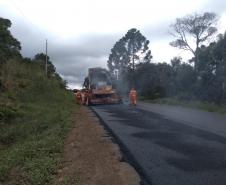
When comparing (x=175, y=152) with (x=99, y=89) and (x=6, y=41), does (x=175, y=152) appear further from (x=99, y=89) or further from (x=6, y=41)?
(x=6, y=41)

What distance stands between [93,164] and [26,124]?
11389 mm

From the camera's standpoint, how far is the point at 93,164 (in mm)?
8828

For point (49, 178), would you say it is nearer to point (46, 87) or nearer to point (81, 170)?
point (81, 170)

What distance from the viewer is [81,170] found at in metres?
8.20

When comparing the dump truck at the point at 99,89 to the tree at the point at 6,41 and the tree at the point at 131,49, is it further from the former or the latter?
the tree at the point at 131,49

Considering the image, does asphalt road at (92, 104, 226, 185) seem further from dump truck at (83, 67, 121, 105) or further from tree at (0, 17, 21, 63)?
tree at (0, 17, 21, 63)

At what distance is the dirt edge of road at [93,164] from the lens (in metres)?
7.42

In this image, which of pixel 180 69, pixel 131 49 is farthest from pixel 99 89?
pixel 131 49

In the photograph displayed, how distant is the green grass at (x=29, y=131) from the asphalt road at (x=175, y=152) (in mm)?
1734

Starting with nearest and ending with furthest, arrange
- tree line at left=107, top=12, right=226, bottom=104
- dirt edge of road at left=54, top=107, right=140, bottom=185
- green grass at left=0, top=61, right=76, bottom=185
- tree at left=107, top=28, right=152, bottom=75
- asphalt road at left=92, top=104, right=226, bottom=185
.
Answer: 1. dirt edge of road at left=54, top=107, right=140, bottom=185
2. asphalt road at left=92, top=104, right=226, bottom=185
3. green grass at left=0, top=61, right=76, bottom=185
4. tree line at left=107, top=12, right=226, bottom=104
5. tree at left=107, top=28, right=152, bottom=75

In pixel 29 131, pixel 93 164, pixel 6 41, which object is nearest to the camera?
pixel 93 164

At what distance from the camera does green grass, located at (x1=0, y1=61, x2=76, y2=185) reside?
827 cm

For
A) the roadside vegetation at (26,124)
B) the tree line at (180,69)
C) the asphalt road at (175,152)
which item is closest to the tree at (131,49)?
the tree line at (180,69)

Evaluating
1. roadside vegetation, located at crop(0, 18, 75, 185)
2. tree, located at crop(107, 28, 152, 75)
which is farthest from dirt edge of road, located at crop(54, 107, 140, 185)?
tree, located at crop(107, 28, 152, 75)
